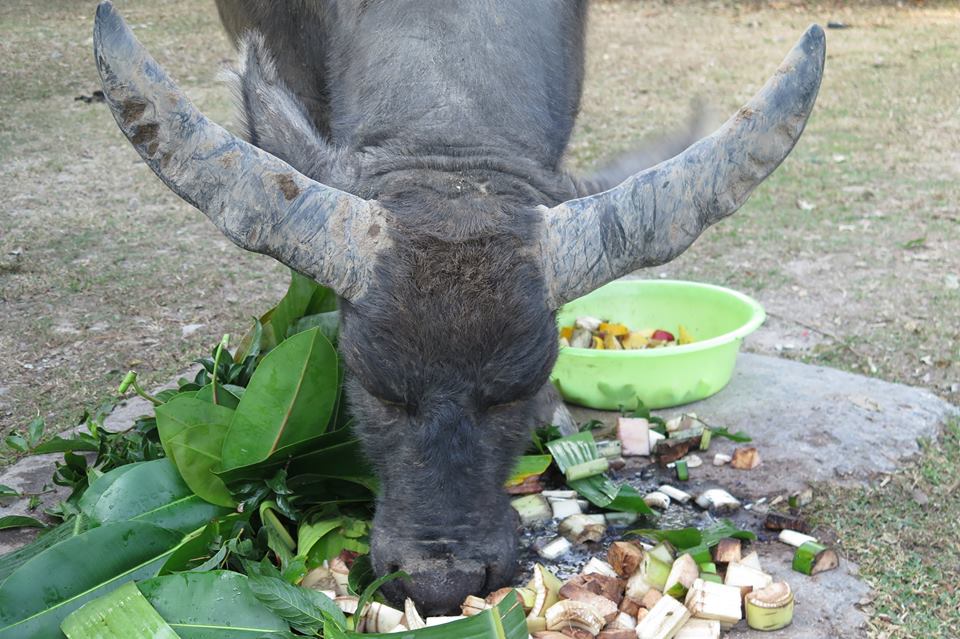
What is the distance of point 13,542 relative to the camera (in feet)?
12.4

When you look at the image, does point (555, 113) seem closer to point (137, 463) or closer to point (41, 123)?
point (137, 463)

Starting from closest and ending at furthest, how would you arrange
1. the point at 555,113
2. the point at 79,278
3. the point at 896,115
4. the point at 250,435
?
the point at 250,435, the point at 555,113, the point at 79,278, the point at 896,115

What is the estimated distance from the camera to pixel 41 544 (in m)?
3.47

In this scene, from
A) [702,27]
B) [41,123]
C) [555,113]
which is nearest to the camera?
[555,113]

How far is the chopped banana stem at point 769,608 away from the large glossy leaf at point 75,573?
183cm

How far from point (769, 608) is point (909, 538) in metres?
0.97

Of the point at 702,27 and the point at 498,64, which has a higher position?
the point at 498,64

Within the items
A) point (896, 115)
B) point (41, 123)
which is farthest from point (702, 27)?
point (41, 123)

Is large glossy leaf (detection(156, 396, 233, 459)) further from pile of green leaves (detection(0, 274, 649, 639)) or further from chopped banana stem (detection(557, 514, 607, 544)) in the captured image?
chopped banana stem (detection(557, 514, 607, 544))

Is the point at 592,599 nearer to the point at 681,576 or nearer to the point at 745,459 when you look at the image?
the point at 681,576

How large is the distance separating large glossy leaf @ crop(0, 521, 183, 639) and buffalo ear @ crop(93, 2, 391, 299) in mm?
1023

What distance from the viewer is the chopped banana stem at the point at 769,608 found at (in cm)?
330

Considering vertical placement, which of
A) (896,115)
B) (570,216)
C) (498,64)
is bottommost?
(896,115)

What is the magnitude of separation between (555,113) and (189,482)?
1.83m
